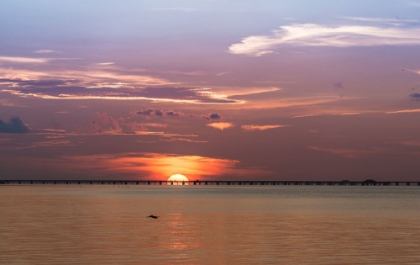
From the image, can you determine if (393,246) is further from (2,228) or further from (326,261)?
(2,228)

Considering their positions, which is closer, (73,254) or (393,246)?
(73,254)

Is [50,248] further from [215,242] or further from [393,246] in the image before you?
[393,246]

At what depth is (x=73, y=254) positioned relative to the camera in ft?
131

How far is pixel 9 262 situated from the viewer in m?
36.5

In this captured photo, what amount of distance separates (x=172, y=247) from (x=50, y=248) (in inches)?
→ 295

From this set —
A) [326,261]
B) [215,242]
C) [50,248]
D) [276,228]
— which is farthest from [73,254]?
[276,228]

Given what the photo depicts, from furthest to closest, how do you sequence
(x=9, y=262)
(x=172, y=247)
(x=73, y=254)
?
(x=172, y=247), (x=73, y=254), (x=9, y=262)

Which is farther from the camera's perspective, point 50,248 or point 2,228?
point 2,228

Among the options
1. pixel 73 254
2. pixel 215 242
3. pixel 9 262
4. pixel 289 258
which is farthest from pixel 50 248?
pixel 289 258

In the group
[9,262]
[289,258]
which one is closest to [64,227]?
[9,262]

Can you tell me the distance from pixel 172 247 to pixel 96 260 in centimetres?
687

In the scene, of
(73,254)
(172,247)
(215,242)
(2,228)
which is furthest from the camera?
(2,228)

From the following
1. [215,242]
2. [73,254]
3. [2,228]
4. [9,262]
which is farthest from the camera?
[2,228]

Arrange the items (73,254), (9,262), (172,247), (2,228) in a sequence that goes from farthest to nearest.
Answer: (2,228) → (172,247) → (73,254) → (9,262)
